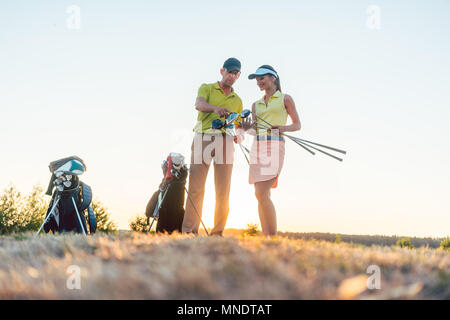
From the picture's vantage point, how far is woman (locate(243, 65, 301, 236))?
6.39m

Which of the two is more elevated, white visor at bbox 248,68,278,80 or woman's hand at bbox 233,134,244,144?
white visor at bbox 248,68,278,80

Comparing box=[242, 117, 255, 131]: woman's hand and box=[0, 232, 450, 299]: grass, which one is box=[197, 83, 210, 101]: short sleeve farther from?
box=[0, 232, 450, 299]: grass

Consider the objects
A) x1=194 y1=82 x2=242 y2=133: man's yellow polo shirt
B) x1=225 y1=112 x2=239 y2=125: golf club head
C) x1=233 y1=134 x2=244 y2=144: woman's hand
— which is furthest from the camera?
x1=194 y1=82 x2=242 y2=133: man's yellow polo shirt

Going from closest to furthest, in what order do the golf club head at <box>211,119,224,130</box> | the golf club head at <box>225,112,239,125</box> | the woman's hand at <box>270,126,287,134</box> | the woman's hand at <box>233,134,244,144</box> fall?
the woman's hand at <box>270,126,287,134</box> → the golf club head at <box>225,112,239,125</box> → the golf club head at <box>211,119,224,130</box> → the woman's hand at <box>233,134,244,144</box>

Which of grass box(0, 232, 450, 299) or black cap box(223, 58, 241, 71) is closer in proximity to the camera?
grass box(0, 232, 450, 299)

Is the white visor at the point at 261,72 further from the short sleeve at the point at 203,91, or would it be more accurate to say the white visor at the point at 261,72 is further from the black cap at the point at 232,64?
the short sleeve at the point at 203,91

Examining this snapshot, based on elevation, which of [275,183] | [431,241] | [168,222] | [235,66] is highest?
[235,66]

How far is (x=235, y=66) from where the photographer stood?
7.44 m

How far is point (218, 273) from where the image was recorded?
327 cm

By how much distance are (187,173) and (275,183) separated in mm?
A: 2273

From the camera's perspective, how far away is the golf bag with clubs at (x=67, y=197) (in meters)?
7.34

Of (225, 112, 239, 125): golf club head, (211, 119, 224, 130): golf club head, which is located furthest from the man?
(225, 112, 239, 125): golf club head
